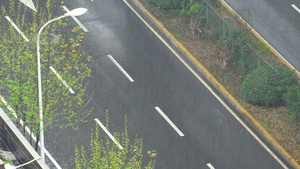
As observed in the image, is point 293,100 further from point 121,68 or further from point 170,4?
point 170,4

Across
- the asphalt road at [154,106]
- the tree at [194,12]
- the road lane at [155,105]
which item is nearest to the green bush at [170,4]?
the tree at [194,12]

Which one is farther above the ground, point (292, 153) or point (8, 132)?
point (8, 132)

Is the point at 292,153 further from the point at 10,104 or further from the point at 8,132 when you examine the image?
the point at 8,132

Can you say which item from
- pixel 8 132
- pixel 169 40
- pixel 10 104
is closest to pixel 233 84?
pixel 169 40

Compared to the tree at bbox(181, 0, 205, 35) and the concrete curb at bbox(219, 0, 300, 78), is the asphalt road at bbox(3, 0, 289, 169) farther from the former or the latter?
the concrete curb at bbox(219, 0, 300, 78)

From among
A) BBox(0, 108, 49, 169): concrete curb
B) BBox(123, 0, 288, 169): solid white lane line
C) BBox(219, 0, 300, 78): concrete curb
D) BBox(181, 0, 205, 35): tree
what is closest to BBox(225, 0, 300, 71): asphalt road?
BBox(219, 0, 300, 78): concrete curb

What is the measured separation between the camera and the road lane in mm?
31672

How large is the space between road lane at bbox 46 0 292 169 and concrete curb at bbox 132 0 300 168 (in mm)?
512

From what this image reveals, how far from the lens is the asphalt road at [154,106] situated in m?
31.7

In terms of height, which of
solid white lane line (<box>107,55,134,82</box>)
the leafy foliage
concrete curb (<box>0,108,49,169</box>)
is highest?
concrete curb (<box>0,108,49,169</box>)

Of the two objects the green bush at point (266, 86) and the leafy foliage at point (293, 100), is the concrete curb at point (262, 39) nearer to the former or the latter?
the green bush at point (266, 86)

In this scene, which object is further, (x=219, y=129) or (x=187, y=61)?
(x=187, y=61)

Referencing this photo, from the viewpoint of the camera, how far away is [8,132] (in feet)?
73.3

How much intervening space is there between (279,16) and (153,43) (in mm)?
6421
